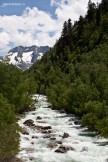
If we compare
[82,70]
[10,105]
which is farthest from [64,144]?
[82,70]

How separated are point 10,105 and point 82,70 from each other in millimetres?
58012

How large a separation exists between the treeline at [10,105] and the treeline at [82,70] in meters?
11.4

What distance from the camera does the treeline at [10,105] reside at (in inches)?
1451

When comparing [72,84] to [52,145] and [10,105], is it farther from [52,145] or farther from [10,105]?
[52,145]

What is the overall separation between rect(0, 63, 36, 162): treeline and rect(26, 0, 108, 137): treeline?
11.4 metres

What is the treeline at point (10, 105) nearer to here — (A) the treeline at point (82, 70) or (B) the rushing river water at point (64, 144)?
(B) the rushing river water at point (64, 144)

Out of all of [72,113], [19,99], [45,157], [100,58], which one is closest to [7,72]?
[19,99]

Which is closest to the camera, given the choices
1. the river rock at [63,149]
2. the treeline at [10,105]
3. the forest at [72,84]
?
the treeline at [10,105]

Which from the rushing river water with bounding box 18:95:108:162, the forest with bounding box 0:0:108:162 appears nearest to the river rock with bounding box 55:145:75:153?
the rushing river water with bounding box 18:95:108:162

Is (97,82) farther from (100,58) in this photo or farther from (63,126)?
(100,58)

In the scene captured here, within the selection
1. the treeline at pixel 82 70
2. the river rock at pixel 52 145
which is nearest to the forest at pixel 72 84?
the treeline at pixel 82 70

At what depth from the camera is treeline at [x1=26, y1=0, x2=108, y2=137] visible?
68.4m

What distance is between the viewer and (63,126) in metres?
61.9

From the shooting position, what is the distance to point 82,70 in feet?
356
